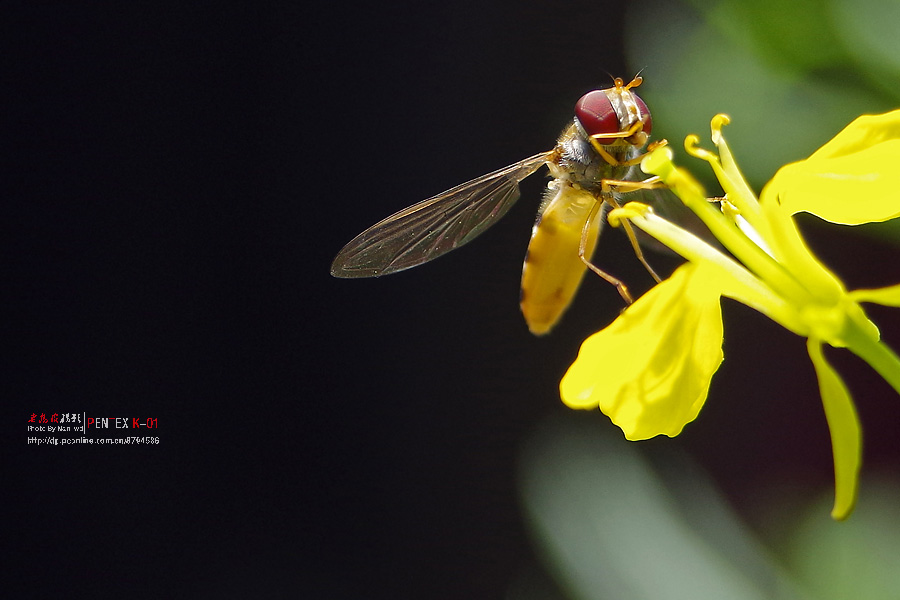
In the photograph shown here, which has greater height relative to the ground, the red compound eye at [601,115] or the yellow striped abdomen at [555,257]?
the red compound eye at [601,115]

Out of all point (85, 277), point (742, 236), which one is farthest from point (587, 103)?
point (85, 277)

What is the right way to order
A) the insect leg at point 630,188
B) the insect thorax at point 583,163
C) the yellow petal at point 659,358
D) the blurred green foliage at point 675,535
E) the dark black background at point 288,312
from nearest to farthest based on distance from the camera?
the yellow petal at point 659,358 < the insect leg at point 630,188 < the insect thorax at point 583,163 < the blurred green foliage at point 675,535 < the dark black background at point 288,312

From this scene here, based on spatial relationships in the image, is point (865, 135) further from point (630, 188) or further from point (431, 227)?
point (431, 227)

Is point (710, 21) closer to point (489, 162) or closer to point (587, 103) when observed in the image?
point (587, 103)

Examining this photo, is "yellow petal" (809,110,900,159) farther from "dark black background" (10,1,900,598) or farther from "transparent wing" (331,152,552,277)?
"dark black background" (10,1,900,598)

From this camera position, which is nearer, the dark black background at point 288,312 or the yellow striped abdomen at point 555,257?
the yellow striped abdomen at point 555,257

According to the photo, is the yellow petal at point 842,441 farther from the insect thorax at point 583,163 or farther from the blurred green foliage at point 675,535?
the blurred green foliage at point 675,535

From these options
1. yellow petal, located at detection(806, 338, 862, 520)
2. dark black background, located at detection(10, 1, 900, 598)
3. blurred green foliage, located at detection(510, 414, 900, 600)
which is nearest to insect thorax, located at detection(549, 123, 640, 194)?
yellow petal, located at detection(806, 338, 862, 520)

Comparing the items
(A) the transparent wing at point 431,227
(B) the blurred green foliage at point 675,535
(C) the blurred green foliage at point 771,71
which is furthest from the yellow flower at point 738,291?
(B) the blurred green foliage at point 675,535
